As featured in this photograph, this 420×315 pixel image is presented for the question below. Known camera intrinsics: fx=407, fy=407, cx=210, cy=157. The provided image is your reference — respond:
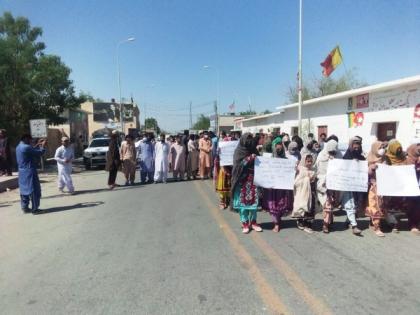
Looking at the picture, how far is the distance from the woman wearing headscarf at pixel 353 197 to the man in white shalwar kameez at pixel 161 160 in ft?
29.0

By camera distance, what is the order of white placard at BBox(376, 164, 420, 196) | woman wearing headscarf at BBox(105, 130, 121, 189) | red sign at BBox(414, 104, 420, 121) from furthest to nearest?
woman wearing headscarf at BBox(105, 130, 121, 189) → red sign at BBox(414, 104, 420, 121) → white placard at BBox(376, 164, 420, 196)

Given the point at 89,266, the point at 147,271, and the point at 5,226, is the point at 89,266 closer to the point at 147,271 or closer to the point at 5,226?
the point at 147,271

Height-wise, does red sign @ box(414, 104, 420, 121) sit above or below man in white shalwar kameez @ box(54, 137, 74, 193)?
above

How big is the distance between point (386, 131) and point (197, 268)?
1269 cm

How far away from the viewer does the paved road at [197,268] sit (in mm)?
4043

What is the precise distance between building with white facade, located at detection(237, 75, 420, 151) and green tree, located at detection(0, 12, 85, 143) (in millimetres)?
14407

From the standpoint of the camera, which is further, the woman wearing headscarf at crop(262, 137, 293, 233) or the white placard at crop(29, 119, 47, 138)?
the white placard at crop(29, 119, 47, 138)

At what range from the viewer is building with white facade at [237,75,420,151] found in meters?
13.6

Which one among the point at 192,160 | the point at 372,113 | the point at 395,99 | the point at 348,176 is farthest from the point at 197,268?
the point at 372,113

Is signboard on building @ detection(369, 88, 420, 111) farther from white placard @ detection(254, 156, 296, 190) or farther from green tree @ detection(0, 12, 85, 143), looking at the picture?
green tree @ detection(0, 12, 85, 143)

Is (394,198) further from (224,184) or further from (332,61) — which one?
(332,61)

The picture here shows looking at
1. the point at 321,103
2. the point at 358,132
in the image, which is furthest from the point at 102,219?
the point at 321,103

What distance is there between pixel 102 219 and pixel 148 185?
5.97 meters

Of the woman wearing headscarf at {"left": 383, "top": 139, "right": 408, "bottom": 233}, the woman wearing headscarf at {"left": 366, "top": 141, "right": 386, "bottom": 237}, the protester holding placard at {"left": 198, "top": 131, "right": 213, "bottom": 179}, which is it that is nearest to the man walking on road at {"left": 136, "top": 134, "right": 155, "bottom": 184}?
the protester holding placard at {"left": 198, "top": 131, "right": 213, "bottom": 179}
